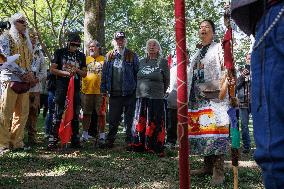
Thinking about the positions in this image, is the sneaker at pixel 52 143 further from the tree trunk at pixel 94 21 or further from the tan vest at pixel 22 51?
the tree trunk at pixel 94 21

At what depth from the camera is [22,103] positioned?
7.18m

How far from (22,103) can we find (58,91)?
63 cm

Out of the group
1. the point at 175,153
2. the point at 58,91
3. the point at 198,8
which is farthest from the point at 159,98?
the point at 198,8

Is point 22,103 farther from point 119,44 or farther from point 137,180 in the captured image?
point 137,180

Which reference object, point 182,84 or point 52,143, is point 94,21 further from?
point 182,84

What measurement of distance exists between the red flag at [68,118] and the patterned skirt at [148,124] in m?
1.10

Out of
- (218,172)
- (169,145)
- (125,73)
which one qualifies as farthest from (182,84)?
(169,145)

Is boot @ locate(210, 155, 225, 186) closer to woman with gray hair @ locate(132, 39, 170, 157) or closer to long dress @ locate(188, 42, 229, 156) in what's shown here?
long dress @ locate(188, 42, 229, 156)

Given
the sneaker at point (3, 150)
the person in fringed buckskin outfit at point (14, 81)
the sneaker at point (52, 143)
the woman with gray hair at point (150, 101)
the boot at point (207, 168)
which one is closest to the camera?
the boot at point (207, 168)

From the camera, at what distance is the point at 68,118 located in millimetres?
7488

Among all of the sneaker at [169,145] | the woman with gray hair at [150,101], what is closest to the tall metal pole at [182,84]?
the woman with gray hair at [150,101]

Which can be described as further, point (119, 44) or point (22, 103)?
point (119, 44)

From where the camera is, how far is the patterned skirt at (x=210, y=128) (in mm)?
4898

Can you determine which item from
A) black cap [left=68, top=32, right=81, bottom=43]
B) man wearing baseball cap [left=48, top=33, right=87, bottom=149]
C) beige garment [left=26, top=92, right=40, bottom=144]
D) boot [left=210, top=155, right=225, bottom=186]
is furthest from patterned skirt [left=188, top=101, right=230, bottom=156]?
beige garment [left=26, top=92, right=40, bottom=144]
